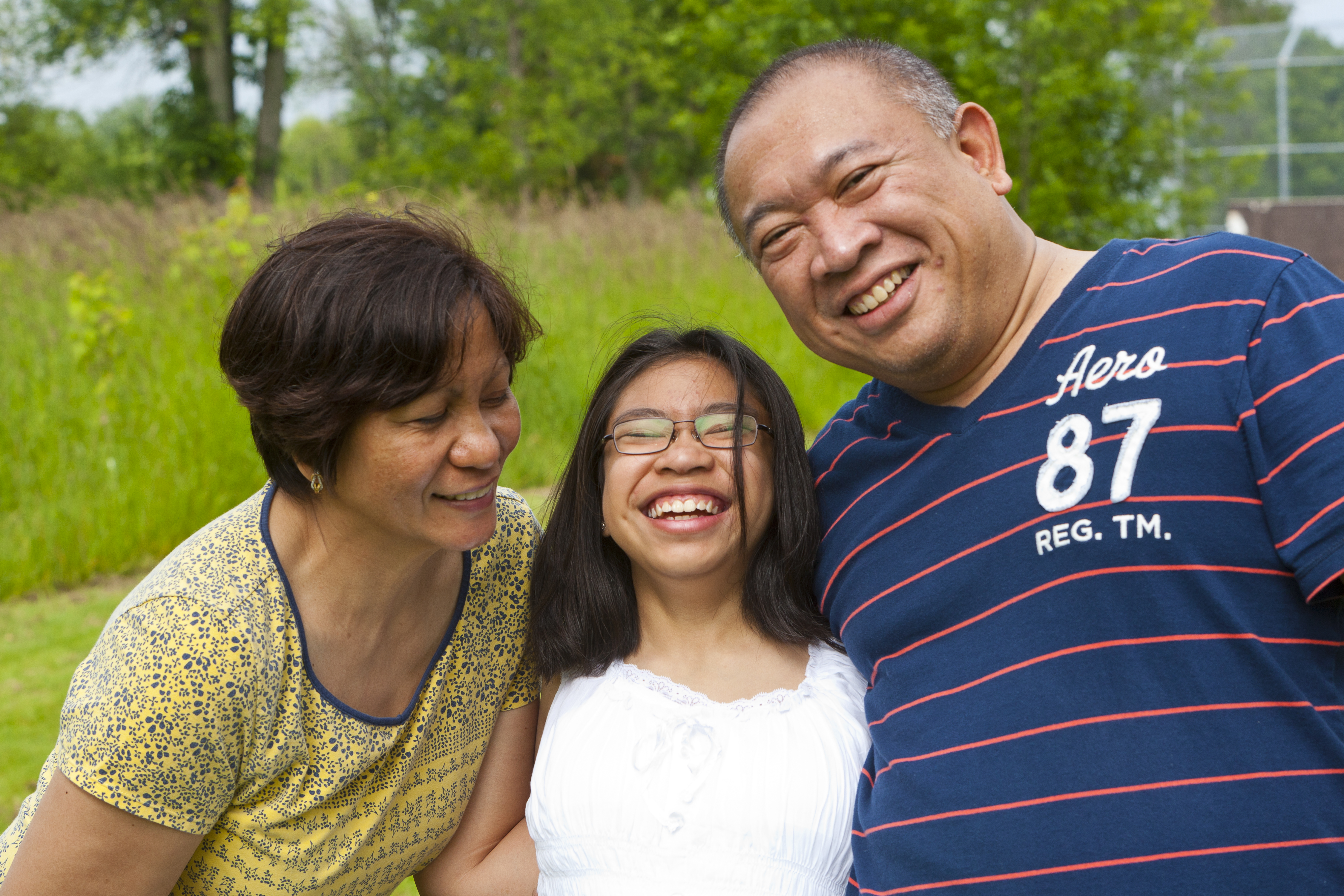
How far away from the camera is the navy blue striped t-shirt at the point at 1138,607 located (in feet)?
5.44

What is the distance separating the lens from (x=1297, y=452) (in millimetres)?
1641

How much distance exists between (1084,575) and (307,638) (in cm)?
149

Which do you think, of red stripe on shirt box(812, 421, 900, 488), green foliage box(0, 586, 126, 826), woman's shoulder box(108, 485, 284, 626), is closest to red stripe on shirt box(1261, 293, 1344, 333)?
red stripe on shirt box(812, 421, 900, 488)

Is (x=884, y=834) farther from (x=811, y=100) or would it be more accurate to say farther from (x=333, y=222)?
(x=333, y=222)

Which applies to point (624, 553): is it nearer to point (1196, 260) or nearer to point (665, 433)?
point (665, 433)

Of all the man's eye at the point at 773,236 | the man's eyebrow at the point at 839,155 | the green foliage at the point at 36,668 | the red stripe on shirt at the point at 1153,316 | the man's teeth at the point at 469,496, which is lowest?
the green foliage at the point at 36,668

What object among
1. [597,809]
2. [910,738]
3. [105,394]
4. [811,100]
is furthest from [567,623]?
[105,394]

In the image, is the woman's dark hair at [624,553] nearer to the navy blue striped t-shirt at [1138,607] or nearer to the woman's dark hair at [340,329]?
the navy blue striped t-shirt at [1138,607]

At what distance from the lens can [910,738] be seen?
2.00m

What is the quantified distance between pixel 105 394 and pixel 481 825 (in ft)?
14.9

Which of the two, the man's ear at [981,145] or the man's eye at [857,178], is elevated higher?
the man's ear at [981,145]

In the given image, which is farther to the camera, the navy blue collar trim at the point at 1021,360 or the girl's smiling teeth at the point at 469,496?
the girl's smiling teeth at the point at 469,496

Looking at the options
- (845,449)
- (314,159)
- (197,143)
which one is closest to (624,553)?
(845,449)

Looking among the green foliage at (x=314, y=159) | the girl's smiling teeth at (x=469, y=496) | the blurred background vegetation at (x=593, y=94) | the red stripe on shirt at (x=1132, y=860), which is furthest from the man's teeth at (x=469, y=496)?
the green foliage at (x=314, y=159)
